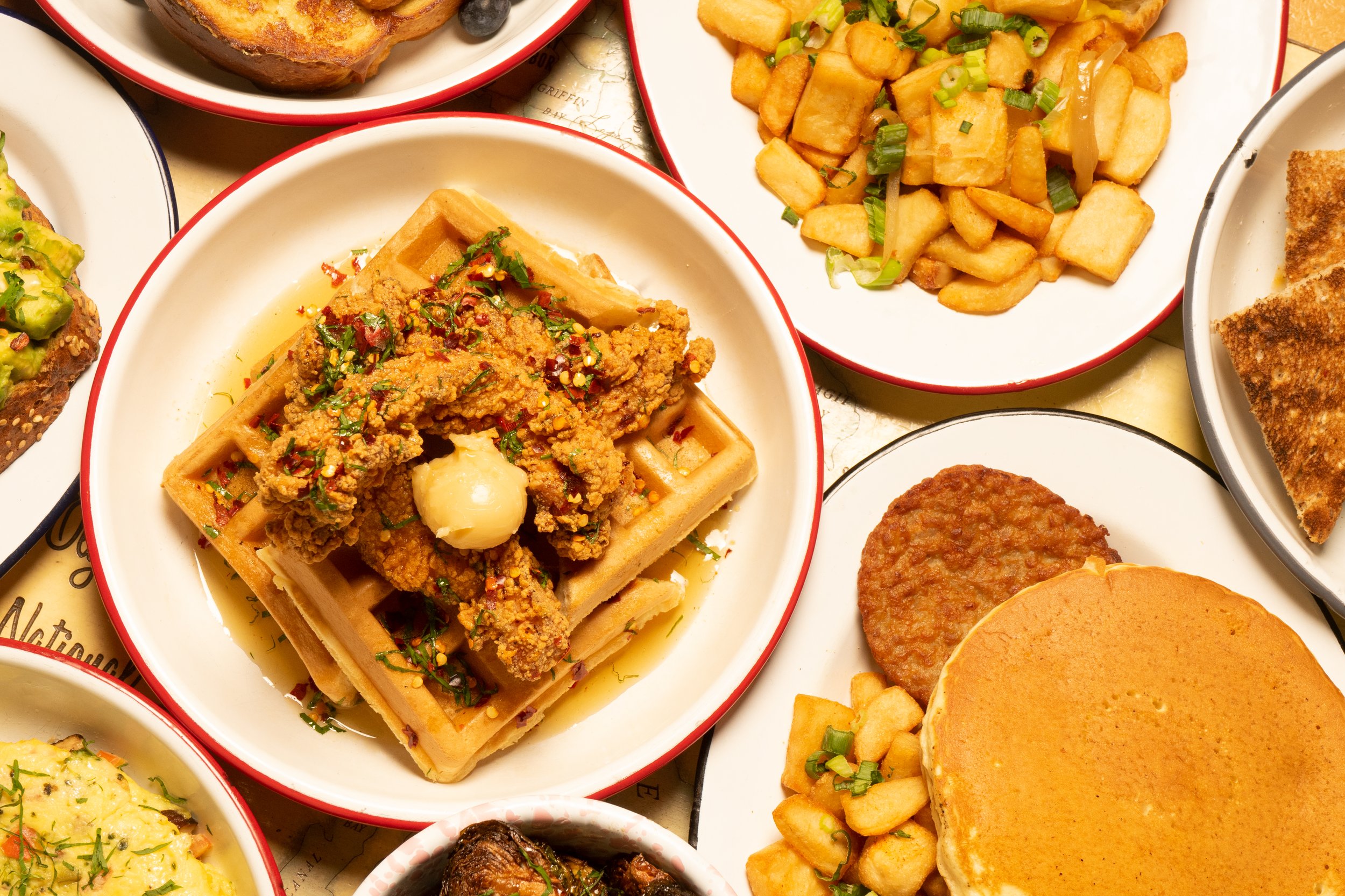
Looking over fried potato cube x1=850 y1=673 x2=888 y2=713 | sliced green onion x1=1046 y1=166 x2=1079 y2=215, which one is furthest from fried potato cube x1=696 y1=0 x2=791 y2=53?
fried potato cube x1=850 y1=673 x2=888 y2=713

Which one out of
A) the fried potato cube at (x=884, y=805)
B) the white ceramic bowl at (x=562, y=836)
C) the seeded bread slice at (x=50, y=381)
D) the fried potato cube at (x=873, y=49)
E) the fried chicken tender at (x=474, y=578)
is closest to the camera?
the white ceramic bowl at (x=562, y=836)

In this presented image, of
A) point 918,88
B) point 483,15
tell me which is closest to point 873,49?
point 918,88

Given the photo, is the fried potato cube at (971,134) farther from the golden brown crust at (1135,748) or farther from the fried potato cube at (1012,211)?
the golden brown crust at (1135,748)

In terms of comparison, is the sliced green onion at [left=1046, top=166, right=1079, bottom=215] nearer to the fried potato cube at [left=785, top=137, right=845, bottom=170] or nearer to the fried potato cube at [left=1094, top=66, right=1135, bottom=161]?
the fried potato cube at [left=1094, top=66, right=1135, bottom=161]

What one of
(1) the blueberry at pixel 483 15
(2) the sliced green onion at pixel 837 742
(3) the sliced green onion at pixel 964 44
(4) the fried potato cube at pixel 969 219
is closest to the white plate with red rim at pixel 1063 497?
(2) the sliced green onion at pixel 837 742

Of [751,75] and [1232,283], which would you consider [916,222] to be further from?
[1232,283]

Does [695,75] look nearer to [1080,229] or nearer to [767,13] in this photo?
[767,13]
